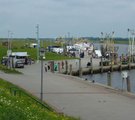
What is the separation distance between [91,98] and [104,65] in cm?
6204

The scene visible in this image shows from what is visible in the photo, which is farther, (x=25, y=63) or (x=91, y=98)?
(x=25, y=63)

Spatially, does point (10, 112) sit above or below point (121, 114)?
above

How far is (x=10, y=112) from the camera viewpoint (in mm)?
14234

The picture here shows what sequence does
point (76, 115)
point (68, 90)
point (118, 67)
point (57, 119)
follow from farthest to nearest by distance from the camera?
point (118, 67) < point (68, 90) < point (76, 115) < point (57, 119)

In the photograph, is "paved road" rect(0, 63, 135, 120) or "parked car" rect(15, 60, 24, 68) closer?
"paved road" rect(0, 63, 135, 120)

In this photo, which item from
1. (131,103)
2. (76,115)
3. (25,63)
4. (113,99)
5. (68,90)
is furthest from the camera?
(25,63)

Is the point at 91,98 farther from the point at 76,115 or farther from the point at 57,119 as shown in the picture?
the point at 57,119

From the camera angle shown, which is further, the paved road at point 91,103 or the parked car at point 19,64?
the parked car at point 19,64

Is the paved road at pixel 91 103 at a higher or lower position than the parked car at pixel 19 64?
lower

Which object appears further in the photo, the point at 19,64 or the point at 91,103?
the point at 19,64

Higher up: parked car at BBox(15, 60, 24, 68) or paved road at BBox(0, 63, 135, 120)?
parked car at BBox(15, 60, 24, 68)

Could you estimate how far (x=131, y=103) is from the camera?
→ 2827cm

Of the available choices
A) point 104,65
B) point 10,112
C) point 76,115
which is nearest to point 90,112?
point 76,115

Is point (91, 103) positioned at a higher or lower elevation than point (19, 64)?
lower
